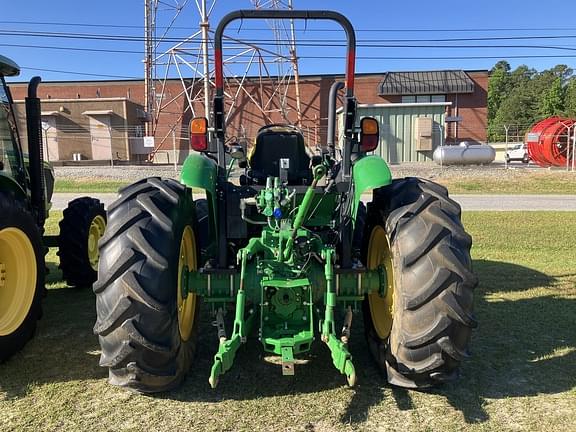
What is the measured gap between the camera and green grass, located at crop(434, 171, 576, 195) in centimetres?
1900

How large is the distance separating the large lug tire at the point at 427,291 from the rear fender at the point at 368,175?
0.24m

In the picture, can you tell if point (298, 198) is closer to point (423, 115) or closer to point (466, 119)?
point (423, 115)

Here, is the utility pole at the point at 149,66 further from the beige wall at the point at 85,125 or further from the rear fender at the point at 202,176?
the rear fender at the point at 202,176

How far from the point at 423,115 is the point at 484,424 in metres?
24.7

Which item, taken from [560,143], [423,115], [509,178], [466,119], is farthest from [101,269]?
[466,119]

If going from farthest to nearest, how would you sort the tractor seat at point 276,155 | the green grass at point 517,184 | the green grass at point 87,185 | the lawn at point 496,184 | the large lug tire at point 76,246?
the green grass at point 87,185 < the lawn at point 496,184 < the green grass at point 517,184 < the large lug tire at point 76,246 < the tractor seat at point 276,155

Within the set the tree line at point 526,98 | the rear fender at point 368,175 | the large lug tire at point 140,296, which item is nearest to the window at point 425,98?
the tree line at point 526,98

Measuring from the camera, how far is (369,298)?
397 cm

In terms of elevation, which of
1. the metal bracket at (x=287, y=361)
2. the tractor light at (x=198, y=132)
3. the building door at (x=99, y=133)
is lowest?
the metal bracket at (x=287, y=361)

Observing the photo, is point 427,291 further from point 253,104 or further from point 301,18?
point 253,104

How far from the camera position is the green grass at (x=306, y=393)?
9.92 feet

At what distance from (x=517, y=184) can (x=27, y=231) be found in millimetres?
19414

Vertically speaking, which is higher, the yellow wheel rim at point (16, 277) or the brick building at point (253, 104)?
the brick building at point (253, 104)

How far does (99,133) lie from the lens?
33.2 metres
